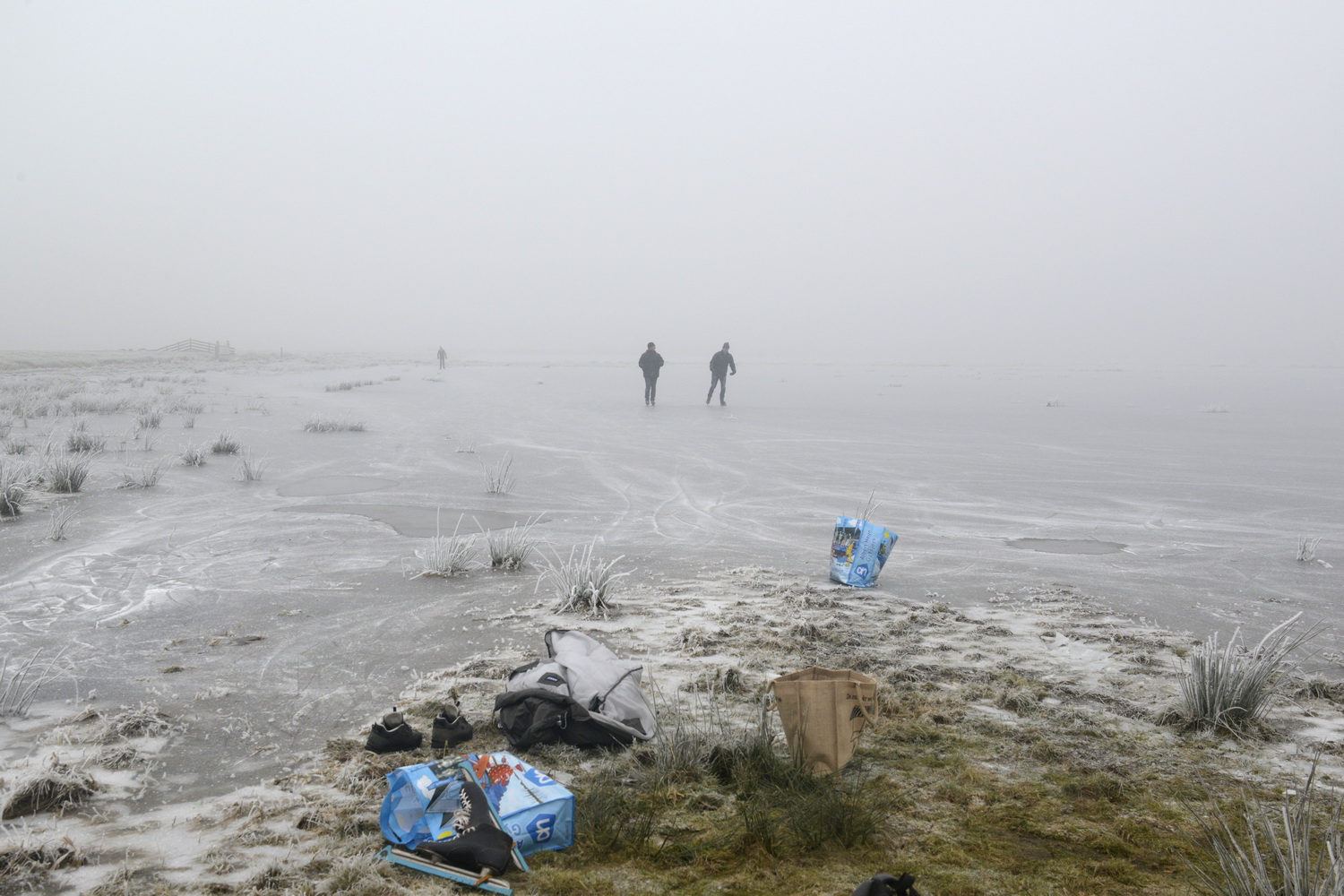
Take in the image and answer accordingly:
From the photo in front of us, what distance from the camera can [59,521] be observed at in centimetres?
853

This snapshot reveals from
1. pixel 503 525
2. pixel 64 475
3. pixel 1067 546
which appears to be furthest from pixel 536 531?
pixel 64 475

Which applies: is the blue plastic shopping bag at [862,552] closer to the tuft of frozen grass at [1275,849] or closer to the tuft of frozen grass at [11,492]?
the tuft of frozen grass at [1275,849]

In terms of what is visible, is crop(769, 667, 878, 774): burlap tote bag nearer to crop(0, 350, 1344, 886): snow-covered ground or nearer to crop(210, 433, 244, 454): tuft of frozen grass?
crop(0, 350, 1344, 886): snow-covered ground

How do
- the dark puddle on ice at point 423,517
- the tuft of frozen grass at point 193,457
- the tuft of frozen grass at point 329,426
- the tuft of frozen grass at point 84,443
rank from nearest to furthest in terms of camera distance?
the dark puddle on ice at point 423,517 < the tuft of frozen grass at point 193,457 < the tuft of frozen grass at point 84,443 < the tuft of frozen grass at point 329,426

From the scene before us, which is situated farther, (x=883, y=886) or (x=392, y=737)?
(x=392, y=737)

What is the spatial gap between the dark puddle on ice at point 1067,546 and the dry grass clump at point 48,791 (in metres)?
8.36

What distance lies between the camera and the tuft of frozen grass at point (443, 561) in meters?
7.52

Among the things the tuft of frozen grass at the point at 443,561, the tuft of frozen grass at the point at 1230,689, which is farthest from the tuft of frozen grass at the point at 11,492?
the tuft of frozen grass at the point at 1230,689

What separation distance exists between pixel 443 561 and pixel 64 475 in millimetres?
6389

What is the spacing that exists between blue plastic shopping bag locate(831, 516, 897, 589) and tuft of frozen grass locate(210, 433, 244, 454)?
11454mm

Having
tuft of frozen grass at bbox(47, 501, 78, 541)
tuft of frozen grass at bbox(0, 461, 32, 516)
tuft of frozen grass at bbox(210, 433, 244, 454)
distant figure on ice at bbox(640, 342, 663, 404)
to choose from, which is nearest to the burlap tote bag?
tuft of frozen grass at bbox(47, 501, 78, 541)

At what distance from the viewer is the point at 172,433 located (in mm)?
17344

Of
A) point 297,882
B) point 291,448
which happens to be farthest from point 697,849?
point 291,448

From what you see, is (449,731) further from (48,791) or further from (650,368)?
(650,368)
